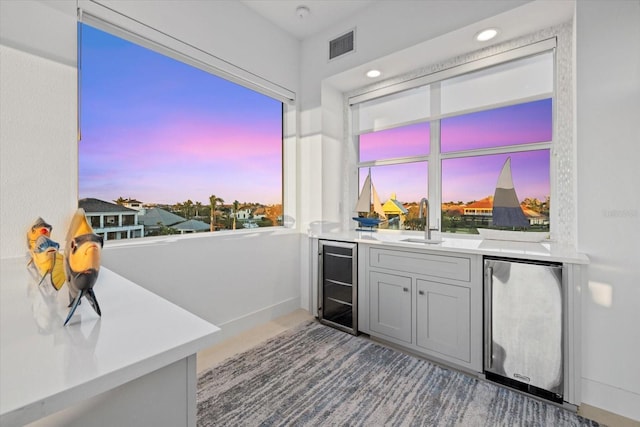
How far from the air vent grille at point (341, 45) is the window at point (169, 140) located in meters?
0.80

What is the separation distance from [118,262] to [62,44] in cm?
138

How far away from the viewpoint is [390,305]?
2.42 meters

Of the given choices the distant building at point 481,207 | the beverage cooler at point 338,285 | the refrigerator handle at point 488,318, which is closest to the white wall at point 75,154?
the beverage cooler at point 338,285

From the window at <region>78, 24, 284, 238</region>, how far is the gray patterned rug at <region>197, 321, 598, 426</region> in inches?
50.2

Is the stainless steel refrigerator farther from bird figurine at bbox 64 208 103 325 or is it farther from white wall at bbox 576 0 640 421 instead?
bird figurine at bbox 64 208 103 325

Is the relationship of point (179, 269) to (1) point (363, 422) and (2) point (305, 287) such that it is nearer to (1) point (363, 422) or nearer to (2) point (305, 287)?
(2) point (305, 287)

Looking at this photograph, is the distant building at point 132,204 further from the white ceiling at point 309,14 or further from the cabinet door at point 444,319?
the cabinet door at point 444,319

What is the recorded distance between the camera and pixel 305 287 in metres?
3.29

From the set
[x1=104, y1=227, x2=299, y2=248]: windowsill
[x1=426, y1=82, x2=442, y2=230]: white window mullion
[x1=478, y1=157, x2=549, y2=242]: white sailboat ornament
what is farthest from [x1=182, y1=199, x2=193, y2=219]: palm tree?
[x1=478, y1=157, x2=549, y2=242]: white sailboat ornament

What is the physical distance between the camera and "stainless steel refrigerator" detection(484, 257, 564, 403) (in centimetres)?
172

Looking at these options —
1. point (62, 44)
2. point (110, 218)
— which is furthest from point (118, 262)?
point (62, 44)

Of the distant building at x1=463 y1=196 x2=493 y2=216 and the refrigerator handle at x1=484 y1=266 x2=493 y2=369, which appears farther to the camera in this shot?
the distant building at x1=463 y1=196 x2=493 y2=216

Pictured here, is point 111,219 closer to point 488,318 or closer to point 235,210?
point 235,210

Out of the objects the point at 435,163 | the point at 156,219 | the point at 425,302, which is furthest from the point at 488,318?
the point at 156,219
